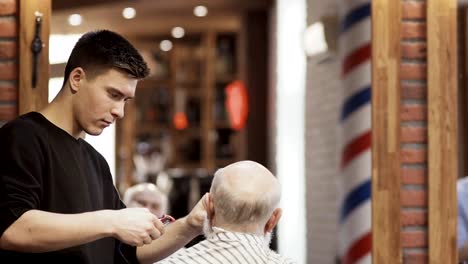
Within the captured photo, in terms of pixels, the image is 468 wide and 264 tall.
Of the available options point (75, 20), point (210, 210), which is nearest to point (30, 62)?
point (210, 210)

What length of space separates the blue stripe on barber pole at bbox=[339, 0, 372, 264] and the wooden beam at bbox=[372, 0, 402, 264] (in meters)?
0.25

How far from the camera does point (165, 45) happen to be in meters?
12.0

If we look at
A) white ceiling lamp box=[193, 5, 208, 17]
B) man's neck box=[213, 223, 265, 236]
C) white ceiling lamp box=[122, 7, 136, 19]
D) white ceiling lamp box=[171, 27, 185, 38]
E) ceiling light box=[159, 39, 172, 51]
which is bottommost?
man's neck box=[213, 223, 265, 236]

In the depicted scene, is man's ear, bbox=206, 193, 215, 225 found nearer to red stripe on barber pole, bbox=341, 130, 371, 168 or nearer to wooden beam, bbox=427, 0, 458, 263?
wooden beam, bbox=427, 0, 458, 263

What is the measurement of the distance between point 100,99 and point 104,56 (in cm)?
11

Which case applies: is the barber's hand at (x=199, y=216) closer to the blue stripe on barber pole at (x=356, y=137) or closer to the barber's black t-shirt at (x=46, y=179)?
the barber's black t-shirt at (x=46, y=179)

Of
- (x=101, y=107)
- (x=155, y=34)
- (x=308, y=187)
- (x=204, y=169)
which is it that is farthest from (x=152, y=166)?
(x=101, y=107)

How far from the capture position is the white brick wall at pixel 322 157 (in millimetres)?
5601

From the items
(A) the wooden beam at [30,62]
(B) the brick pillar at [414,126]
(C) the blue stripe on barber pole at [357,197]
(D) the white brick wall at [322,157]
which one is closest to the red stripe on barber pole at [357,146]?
(C) the blue stripe on barber pole at [357,197]

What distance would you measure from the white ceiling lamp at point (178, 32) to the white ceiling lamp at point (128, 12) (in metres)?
1.26

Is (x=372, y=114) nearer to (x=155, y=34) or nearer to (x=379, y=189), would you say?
(x=379, y=189)

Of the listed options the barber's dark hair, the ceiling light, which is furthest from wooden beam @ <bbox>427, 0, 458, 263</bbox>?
the ceiling light

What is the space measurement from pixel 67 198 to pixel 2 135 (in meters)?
0.22

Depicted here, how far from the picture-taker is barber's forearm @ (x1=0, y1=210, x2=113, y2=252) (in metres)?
2.06
